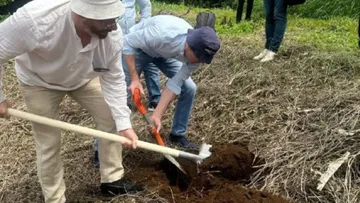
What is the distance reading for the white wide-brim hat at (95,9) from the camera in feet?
8.71

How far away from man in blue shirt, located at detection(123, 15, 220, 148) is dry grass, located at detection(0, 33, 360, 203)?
0.62m

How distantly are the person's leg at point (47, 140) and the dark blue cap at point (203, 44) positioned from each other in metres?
0.92

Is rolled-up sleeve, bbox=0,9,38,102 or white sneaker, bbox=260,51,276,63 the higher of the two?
rolled-up sleeve, bbox=0,9,38,102

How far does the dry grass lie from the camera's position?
3.71 metres

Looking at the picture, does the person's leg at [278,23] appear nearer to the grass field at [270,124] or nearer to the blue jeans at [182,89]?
the grass field at [270,124]

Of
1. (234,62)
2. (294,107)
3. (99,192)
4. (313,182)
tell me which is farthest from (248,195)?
(234,62)

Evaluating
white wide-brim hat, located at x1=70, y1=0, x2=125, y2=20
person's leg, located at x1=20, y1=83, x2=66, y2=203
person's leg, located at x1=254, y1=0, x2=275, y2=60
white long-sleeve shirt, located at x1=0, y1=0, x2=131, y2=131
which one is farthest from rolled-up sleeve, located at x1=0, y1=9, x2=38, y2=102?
person's leg, located at x1=254, y1=0, x2=275, y2=60

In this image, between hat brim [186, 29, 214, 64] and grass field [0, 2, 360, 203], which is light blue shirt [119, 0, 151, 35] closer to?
grass field [0, 2, 360, 203]

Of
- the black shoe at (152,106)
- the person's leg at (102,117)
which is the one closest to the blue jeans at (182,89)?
the person's leg at (102,117)

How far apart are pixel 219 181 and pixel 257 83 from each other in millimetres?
1689

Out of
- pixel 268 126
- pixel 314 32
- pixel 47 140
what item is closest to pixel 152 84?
pixel 268 126

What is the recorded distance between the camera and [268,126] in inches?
179

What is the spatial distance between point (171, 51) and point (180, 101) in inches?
23.8

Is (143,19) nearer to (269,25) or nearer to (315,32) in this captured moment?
(269,25)
